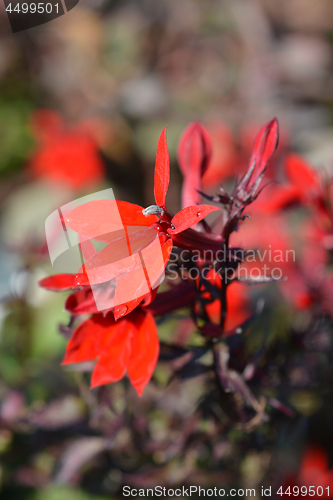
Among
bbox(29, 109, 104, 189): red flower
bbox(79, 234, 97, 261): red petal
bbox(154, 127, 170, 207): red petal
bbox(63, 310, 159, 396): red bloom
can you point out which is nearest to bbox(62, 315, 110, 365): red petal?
bbox(63, 310, 159, 396): red bloom

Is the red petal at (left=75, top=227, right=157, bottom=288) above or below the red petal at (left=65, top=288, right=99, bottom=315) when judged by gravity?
above

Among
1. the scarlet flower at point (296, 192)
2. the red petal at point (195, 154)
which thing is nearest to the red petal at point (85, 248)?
the red petal at point (195, 154)

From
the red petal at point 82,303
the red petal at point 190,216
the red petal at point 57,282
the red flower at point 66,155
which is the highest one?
the red petal at point 190,216

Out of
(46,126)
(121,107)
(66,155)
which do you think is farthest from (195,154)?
(121,107)

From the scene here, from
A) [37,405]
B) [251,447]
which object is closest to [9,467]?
[37,405]

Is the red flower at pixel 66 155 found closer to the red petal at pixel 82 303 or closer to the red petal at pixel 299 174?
the red petal at pixel 299 174

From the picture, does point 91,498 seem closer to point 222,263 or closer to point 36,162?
point 222,263

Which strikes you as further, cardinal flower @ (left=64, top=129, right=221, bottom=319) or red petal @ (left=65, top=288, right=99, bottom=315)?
red petal @ (left=65, top=288, right=99, bottom=315)

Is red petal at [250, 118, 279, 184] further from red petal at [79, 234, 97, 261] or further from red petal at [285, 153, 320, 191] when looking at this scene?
red petal at [285, 153, 320, 191]
